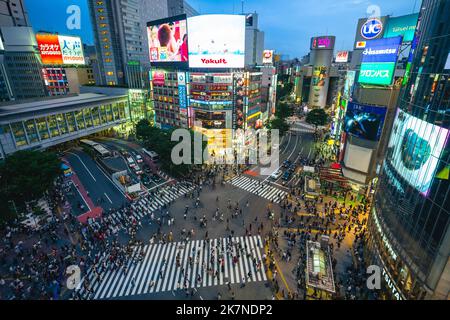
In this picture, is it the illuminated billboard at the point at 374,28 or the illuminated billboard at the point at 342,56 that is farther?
the illuminated billboard at the point at 342,56

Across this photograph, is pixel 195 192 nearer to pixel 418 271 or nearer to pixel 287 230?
pixel 287 230

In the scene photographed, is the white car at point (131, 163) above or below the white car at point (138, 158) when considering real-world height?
above

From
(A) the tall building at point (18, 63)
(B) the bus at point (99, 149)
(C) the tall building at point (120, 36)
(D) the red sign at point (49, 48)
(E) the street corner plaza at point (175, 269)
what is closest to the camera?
(E) the street corner plaza at point (175, 269)

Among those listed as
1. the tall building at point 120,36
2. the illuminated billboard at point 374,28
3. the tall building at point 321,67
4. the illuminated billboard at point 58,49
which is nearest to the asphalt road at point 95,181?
the illuminated billboard at point 58,49

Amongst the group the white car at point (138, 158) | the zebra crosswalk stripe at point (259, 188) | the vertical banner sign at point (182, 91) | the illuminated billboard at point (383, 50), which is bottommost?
the zebra crosswalk stripe at point (259, 188)

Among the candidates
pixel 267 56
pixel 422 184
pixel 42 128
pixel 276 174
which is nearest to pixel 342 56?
pixel 267 56

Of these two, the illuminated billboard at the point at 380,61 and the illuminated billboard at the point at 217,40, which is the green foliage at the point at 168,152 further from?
the illuminated billboard at the point at 380,61

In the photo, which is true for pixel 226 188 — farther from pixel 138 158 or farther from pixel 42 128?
pixel 42 128
